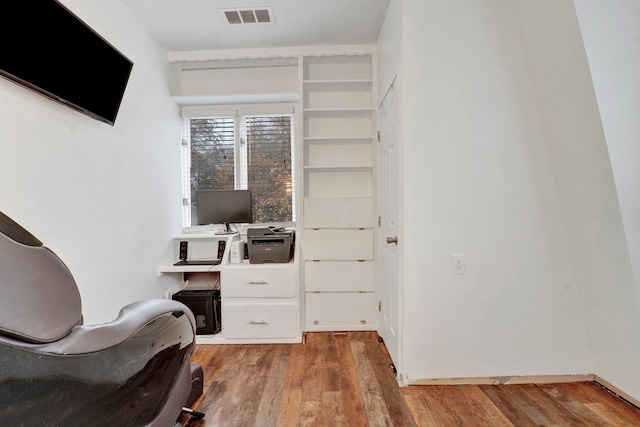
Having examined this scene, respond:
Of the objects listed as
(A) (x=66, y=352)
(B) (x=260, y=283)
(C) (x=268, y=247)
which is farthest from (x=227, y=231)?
(A) (x=66, y=352)

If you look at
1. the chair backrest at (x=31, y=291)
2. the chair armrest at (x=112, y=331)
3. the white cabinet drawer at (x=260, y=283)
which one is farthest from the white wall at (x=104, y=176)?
the chair backrest at (x=31, y=291)

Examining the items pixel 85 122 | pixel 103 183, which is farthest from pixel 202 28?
pixel 103 183

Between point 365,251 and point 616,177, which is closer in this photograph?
point 616,177

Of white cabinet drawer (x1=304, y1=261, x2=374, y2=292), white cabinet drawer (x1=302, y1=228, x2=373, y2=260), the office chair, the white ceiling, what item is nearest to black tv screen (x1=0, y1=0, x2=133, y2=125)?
the white ceiling

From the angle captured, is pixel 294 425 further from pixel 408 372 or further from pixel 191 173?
pixel 191 173

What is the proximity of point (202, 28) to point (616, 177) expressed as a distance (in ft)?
10.00

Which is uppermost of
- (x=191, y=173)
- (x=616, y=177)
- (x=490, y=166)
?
(x=191, y=173)

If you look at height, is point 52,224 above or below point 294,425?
above

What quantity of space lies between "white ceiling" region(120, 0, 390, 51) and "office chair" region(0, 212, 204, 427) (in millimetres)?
2271

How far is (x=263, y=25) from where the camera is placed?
106 inches

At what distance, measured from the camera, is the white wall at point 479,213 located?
6.79 feet

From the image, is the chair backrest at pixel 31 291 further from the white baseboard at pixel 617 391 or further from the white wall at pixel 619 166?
the white baseboard at pixel 617 391

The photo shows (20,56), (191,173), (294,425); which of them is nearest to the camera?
(20,56)

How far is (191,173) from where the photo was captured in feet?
11.2
